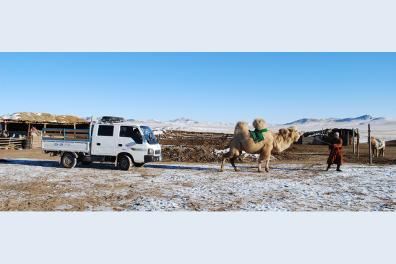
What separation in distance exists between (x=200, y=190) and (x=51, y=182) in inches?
210

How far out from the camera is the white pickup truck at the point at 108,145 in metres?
15.2

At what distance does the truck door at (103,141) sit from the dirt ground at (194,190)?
0.82 metres

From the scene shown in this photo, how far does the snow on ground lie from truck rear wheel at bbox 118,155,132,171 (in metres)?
0.32

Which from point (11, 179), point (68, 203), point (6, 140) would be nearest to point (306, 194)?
point (68, 203)

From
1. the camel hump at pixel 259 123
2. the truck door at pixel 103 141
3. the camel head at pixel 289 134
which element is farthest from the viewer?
the camel head at pixel 289 134

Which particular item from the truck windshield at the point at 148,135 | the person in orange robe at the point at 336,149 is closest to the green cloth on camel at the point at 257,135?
the person in orange robe at the point at 336,149

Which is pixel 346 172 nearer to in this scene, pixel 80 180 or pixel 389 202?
pixel 389 202

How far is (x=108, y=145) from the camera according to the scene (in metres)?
15.5

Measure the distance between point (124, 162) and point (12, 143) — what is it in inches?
794

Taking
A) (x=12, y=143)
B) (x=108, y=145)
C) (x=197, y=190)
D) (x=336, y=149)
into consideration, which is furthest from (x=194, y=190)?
(x=12, y=143)

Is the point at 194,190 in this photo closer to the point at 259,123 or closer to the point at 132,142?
the point at 132,142

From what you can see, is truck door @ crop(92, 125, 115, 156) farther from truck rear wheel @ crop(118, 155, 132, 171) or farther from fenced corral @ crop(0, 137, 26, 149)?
fenced corral @ crop(0, 137, 26, 149)

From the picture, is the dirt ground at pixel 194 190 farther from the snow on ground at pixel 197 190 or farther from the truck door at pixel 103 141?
the truck door at pixel 103 141

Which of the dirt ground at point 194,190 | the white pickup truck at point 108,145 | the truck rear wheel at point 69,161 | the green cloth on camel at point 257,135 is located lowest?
the dirt ground at point 194,190
